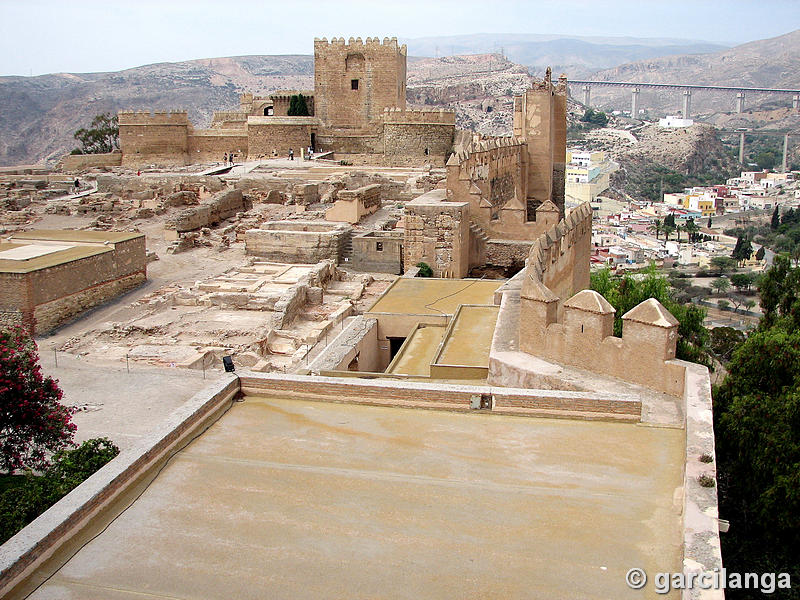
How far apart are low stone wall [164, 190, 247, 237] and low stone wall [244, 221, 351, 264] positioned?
390 cm

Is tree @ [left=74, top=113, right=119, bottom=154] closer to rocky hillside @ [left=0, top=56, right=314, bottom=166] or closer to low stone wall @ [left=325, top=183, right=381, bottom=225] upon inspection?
low stone wall @ [left=325, top=183, right=381, bottom=225]

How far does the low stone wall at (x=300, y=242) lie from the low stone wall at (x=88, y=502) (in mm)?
12782

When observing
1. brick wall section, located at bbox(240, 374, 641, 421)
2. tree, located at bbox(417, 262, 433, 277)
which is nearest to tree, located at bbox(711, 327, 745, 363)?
tree, located at bbox(417, 262, 433, 277)

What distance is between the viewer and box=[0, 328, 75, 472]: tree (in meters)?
8.52

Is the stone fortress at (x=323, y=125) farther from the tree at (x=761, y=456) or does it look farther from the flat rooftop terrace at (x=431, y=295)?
the tree at (x=761, y=456)

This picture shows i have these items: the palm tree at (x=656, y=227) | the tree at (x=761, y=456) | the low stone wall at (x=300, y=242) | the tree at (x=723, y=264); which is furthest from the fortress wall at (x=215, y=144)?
A: the palm tree at (x=656, y=227)

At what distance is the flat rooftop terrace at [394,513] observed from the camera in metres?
4.20

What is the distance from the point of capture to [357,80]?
113ft

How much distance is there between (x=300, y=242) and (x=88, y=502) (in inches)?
583

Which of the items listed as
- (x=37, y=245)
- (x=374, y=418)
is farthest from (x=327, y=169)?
(x=374, y=418)

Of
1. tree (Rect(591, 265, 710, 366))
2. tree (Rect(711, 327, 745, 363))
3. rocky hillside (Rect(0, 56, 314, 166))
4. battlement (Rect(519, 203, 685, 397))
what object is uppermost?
rocky hillside (Rect(0, 56, 314, 166))

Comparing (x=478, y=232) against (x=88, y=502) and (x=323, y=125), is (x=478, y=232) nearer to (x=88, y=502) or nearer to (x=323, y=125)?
(x=88, y=502)

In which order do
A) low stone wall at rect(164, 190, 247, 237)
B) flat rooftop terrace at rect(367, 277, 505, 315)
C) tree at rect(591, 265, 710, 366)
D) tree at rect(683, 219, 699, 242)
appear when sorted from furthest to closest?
1. tree at rect(683, 219, 699, 242)
2. low stone wall at rect(164, 190, 247, 237)
3. tree at rect(591, 265, 710, 366)
4. flat rooftop terrace at rect(367, 277, 505, 315)

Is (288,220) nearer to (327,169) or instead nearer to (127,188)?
(327,169)
